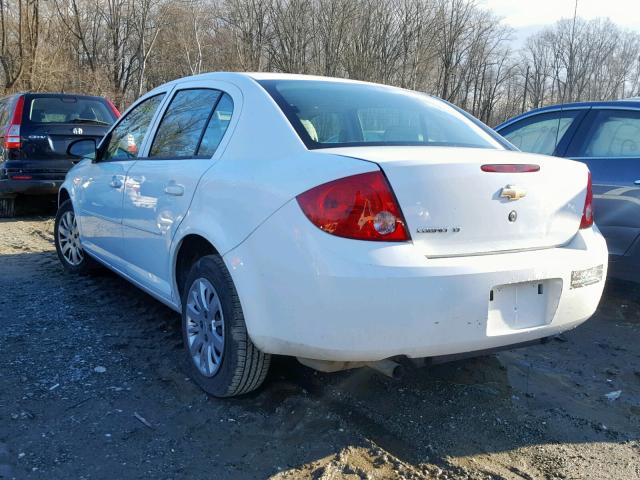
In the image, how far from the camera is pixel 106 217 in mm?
4172

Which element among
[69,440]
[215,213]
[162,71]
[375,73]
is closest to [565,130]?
[215,213]

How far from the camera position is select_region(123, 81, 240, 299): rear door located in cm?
304

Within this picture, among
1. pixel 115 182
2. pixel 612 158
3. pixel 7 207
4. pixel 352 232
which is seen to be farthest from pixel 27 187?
pixel 612 158

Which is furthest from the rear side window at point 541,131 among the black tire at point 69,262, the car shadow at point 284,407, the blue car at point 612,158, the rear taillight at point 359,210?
the black tire at point 69,262

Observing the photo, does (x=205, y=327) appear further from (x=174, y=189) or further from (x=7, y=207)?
(x=7, y=207)

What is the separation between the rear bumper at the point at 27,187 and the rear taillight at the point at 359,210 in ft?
21.4

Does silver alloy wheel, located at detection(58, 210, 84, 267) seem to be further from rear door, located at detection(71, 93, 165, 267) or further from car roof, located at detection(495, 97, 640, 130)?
car roof, located at detection(495, 97, 640, 130)

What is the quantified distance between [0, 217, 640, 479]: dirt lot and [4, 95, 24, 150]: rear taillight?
4527 millimetres

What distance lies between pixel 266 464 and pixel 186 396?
740 millimetres

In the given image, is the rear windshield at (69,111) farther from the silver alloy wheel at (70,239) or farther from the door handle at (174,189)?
the door handle at (174,189)

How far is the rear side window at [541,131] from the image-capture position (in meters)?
4.89

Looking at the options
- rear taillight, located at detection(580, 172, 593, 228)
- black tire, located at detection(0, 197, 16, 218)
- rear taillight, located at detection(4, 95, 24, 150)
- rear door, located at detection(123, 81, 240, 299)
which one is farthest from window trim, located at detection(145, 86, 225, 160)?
black tire, located at detection(0, 197, 16, 218)

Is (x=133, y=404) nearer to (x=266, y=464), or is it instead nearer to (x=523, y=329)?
(x=266, y=464)

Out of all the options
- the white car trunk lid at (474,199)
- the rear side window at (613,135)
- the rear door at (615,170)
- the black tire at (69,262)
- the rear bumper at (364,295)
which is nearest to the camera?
the rear bumper at (364,295)
